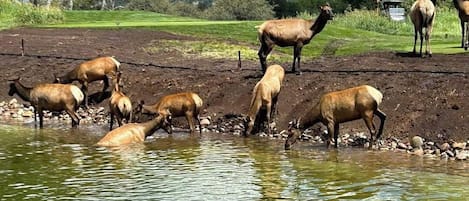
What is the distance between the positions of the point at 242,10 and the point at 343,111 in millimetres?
65244

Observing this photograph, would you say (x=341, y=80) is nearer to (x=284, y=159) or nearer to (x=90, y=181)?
(x=284, y=159)

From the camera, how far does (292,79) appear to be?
68.9 feet

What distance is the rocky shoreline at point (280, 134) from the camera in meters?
15.4

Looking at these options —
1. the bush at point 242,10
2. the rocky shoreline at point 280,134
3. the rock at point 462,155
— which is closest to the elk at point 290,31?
the rocky shoreline at point 280,134

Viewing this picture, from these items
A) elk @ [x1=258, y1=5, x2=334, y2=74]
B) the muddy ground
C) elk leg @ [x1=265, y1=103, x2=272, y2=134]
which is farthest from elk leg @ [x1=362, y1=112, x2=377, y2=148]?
elk @ [x1=258, y1=5, x2=334, y2=74]

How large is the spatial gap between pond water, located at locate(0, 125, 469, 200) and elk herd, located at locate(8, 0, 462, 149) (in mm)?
515

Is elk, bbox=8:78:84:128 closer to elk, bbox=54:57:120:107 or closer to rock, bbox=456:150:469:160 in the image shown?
elk, bbox=54:57:120:107

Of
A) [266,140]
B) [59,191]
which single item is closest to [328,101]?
[266,140]

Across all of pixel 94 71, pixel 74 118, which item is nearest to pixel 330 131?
pixel 74 118

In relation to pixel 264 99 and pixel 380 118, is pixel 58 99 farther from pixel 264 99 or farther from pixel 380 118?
pixel 380 118

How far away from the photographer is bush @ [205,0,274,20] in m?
77.1

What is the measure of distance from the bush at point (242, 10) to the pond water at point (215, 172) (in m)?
59.9

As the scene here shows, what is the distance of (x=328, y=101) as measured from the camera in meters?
16.5

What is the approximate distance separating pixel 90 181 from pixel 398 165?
17.3 feet
